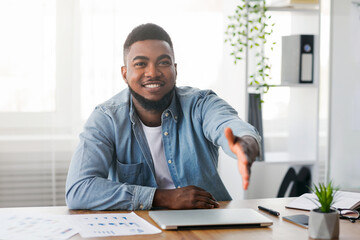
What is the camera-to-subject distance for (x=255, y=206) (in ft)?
6.39

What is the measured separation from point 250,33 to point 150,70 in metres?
1.51

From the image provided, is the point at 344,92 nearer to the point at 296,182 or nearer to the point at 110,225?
the point at 296,182

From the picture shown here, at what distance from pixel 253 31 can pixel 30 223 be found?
2.32 m

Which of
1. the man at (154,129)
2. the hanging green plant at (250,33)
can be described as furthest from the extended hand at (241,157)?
the hanging green plant at (250,33)

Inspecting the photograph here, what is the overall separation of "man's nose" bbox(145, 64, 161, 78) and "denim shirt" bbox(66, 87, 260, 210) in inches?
5.8

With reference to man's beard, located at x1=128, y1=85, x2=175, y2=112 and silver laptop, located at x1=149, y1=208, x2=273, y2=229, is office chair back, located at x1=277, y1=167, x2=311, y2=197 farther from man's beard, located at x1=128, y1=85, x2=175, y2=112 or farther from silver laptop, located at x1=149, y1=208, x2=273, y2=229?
silver laptop, located at x1=149, y1=208, x2=273, y2=229

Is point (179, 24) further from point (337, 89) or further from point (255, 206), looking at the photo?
point (255, 206)

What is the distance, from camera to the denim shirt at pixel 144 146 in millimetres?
2012

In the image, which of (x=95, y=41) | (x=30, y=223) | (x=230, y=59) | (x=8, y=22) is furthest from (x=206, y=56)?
(x=30, y=223)

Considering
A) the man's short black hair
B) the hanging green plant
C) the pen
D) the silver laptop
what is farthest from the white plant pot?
the hanging green plant

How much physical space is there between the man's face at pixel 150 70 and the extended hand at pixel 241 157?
739 mm

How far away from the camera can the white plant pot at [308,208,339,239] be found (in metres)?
1.51

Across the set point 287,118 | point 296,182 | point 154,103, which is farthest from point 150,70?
point 287,118

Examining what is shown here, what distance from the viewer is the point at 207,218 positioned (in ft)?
5.53
